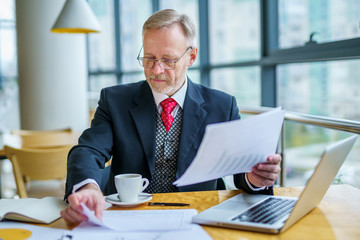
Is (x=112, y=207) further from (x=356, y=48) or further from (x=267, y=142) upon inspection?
(x=356, y=48)

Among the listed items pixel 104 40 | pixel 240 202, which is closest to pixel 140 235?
pixel 240 202

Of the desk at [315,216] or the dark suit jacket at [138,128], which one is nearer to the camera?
the desk at [315,216]

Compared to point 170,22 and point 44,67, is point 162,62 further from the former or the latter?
point 44,67

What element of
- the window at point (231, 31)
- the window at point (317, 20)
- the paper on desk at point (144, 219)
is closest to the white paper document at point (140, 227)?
the paper on desk at point (144, 219)

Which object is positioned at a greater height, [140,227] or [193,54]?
[193,54]

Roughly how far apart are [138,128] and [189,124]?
7.8 inches

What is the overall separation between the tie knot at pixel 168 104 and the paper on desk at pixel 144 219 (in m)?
0.60

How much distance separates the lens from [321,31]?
3.03 meters

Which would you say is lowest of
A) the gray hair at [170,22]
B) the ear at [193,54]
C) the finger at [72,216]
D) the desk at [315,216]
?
the desk at [315,216]

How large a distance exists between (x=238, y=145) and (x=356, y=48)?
1625mm

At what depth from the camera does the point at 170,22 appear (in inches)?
62.0

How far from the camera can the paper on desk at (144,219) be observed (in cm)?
99

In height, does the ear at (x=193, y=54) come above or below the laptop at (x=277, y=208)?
above

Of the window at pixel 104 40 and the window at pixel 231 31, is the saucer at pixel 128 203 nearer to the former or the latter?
the window at pixel 231 31
